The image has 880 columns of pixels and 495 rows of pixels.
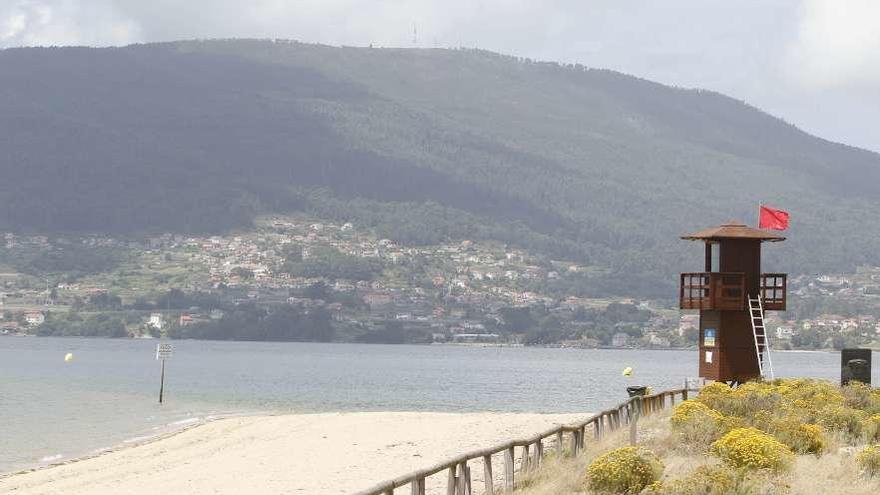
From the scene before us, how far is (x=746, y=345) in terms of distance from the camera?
4238cm

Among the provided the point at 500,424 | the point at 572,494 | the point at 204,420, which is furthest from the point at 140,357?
the point at 572,494

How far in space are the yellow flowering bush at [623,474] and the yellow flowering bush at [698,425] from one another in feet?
18.1

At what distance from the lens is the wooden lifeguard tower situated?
42.2 m

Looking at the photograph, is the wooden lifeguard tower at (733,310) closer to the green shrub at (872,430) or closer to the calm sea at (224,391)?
the green shrub at (872,430)

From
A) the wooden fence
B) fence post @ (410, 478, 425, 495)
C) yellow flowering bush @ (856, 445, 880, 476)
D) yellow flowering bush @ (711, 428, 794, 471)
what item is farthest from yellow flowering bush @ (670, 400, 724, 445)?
fence post @ (410, 478, 425, 495)

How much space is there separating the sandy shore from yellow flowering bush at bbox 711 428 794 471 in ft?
20.9

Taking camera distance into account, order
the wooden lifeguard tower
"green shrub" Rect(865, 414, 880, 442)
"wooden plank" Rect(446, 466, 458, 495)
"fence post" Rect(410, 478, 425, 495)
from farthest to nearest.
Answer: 1. the wooden lifeguard tower
2. "green shrub" Rect(865, 414, 880, 442)
3. "wooden plank" Rect(446, 466, 458, 495)
4. "fence post" Rect(410, 478, 425, 495)

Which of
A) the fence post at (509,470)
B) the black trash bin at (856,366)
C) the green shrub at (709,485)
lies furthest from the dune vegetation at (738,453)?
Answer: the black trash bin at (856,366)

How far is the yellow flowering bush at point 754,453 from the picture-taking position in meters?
23.4

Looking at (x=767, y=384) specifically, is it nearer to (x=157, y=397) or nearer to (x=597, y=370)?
(x=157, y=397)

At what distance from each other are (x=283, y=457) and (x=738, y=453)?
16.9 meters

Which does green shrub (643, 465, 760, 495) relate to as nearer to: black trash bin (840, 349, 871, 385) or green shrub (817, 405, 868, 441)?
green shrub (817, 405, 868, 441)

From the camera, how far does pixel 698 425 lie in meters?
28.4

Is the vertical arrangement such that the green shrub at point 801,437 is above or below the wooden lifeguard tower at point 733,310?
below
